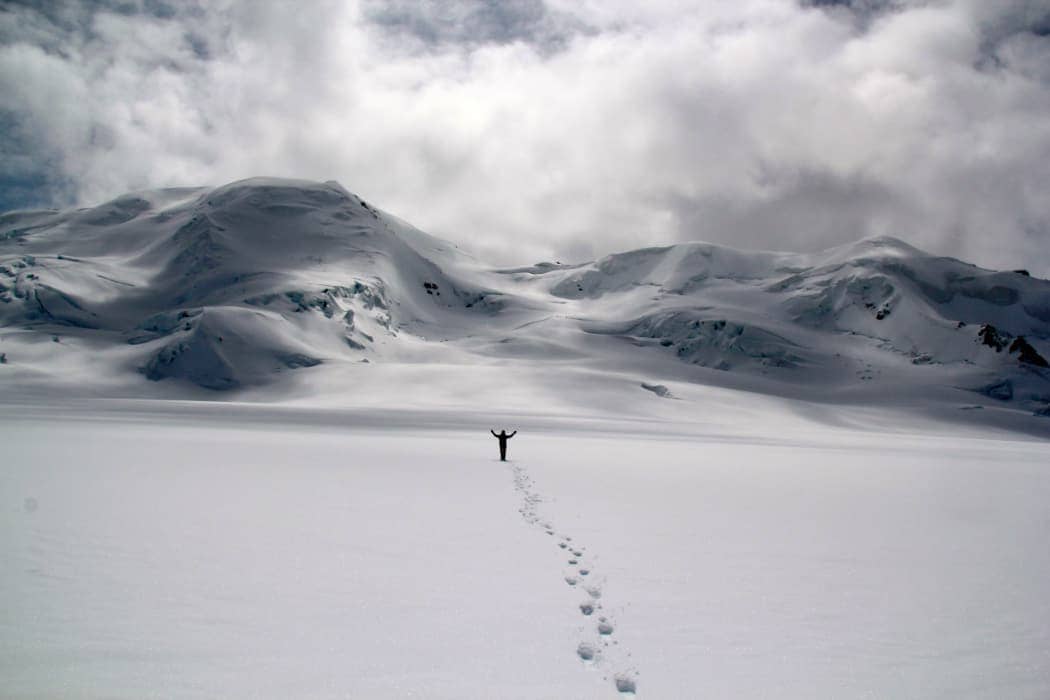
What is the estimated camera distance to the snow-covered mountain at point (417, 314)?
107 metres

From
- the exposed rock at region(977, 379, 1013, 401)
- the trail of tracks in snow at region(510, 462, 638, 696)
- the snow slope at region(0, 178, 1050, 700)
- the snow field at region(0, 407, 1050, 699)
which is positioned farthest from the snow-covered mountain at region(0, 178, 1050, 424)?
the trail of tracks in snow at region(510, 462, 638, 696)

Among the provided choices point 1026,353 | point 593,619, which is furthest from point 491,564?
point 1026,353

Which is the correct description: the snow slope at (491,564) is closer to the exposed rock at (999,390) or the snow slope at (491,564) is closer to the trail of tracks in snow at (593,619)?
the trail of tracks in snow at (593,619)

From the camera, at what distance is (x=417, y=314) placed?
518 feet

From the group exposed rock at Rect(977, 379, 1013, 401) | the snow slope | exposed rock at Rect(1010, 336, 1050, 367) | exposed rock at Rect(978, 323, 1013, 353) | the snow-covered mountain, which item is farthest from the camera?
exposed rock at Rect(978, 323, 1013, 353)

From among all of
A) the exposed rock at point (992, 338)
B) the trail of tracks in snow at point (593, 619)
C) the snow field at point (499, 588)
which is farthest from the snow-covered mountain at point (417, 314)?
the trail of tracks in snow at point (593, 619)

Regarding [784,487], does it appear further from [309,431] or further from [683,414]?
[683,414]

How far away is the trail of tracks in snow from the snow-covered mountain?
85055 millimetres

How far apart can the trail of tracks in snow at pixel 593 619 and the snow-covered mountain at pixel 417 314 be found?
279 feet

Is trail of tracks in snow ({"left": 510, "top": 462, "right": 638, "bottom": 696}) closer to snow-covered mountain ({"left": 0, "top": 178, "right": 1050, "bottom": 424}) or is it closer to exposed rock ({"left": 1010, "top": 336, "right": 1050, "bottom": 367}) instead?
snow-covered mountain ({"left": 0, "top": 178, "right": 1050, "bottom": 424})

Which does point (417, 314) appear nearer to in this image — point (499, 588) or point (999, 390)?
point (999, 390)

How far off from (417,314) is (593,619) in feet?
500

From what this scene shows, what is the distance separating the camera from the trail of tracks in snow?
711cm

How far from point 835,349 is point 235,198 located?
15250 centimetres
